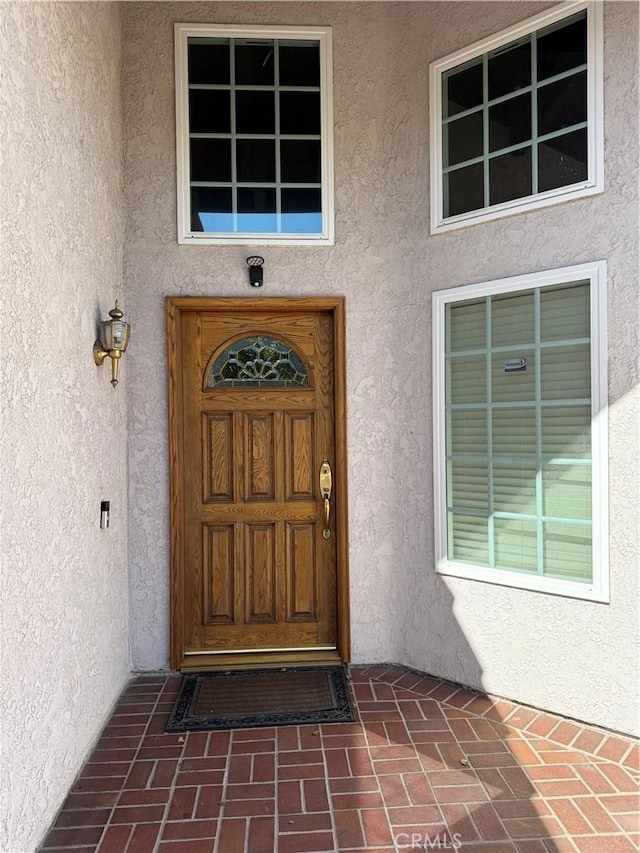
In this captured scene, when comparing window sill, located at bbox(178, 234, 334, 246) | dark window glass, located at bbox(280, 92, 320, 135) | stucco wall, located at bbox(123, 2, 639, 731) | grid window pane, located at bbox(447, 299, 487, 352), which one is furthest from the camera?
dark window glass, located at bbox(280, 92, 320, 135)

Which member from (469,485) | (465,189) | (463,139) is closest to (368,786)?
(469,485)

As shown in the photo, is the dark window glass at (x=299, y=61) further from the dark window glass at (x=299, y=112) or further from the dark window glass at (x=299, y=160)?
the dark window glass at (x=299, y=160)

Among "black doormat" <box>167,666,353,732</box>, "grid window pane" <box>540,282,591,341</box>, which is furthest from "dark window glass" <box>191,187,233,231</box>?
"black doormat" <box>167,666,353,732</box>

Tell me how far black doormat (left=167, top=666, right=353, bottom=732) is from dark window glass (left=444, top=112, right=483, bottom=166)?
138 inches

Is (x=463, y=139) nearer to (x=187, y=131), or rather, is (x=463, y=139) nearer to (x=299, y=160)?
(x=299, y=160)

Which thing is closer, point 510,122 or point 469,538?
point 510,122

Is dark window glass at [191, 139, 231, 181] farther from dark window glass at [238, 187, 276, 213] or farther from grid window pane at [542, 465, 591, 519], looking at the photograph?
grid window pane at [542, 465, 591, 519]

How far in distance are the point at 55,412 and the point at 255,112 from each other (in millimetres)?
2664

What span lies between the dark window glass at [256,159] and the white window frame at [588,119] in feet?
3.64

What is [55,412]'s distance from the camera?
8.34ft

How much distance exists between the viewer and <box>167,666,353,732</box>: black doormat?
326 cm

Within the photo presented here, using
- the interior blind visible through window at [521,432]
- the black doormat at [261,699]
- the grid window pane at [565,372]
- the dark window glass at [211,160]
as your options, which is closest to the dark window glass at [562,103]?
the interior blind visible through window at [521,432]

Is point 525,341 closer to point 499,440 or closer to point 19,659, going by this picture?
point 499,440

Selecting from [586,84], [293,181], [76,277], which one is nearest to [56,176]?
[76,277]
